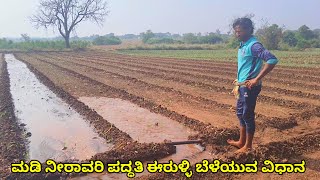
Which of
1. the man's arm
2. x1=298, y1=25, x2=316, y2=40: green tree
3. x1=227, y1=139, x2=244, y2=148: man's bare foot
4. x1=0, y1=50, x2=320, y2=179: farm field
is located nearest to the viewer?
the man's arm

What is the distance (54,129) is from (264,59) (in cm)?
464

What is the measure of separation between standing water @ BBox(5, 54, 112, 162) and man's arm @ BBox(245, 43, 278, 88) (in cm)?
265

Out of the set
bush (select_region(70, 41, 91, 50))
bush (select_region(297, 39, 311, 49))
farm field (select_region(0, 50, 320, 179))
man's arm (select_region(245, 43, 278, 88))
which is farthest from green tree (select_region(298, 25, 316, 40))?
man's arm (select_region(245, 43, 278, 88))

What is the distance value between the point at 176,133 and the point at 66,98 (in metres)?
4.96

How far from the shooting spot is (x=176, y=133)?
6.40 m

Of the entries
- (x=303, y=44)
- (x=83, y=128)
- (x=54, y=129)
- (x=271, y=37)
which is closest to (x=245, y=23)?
(x=83, y=128)

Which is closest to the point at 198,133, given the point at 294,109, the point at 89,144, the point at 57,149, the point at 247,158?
the point at 247,158

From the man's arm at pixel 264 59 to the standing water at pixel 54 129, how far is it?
2652 mm

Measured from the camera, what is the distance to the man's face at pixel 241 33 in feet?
14.7

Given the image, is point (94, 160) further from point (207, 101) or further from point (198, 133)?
point (207, 101)

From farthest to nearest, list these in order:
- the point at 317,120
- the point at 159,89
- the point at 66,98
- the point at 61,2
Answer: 1. the point at 61,2
2. the point at 159,89
3. the point at 66,98
4. the point at 317,120

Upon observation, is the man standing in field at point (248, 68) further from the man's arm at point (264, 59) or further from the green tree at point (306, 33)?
the green tree at point (306, 33)

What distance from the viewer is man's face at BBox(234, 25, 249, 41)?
4.48 m

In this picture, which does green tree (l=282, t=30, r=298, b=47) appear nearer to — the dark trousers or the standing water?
the standing water
